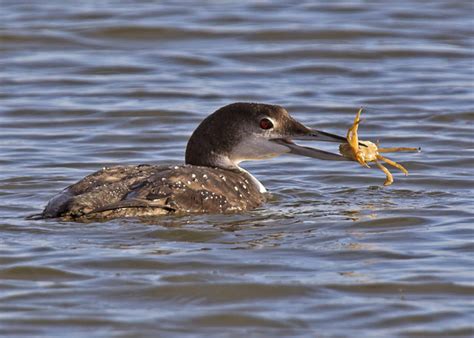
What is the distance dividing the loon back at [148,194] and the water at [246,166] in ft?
0.37

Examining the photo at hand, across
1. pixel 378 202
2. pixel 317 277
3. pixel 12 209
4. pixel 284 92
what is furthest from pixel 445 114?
pixel 317 277

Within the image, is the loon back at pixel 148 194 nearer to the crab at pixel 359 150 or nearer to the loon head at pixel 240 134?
the loon head at pixel 240 134

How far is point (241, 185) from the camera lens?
1001 cm

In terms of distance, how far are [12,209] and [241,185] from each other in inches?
64.5

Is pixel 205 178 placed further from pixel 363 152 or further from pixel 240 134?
pixel 363 152

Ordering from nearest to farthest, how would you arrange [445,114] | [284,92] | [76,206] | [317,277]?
[317,277]
[76,206]
[445,114]
[284,92]

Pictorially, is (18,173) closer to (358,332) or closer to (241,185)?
(241,185)

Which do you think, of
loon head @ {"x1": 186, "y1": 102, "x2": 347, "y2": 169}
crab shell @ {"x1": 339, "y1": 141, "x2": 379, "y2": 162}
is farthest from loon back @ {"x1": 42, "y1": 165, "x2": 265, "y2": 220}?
crab shell @ {"x1": 339, "y1": 141, "x2": 379, "y2": 162}

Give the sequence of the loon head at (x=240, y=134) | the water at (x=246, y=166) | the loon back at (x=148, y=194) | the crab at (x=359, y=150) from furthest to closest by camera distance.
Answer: the loon head at (x=240, y=134), the crab at (x=359, y=150), the loon back at (x=148, y=194), the water at (x=246, y=166)

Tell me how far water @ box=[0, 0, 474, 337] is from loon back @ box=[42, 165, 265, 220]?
11 centimetres

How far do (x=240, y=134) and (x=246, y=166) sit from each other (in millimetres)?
1774

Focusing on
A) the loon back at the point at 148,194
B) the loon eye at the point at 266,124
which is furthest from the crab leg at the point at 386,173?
the loon back at the point at 148,194

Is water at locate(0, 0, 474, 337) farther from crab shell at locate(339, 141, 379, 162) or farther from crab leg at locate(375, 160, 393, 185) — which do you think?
crab shell at locate(339, 141, 379, 162)

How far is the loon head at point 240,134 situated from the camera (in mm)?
10328
